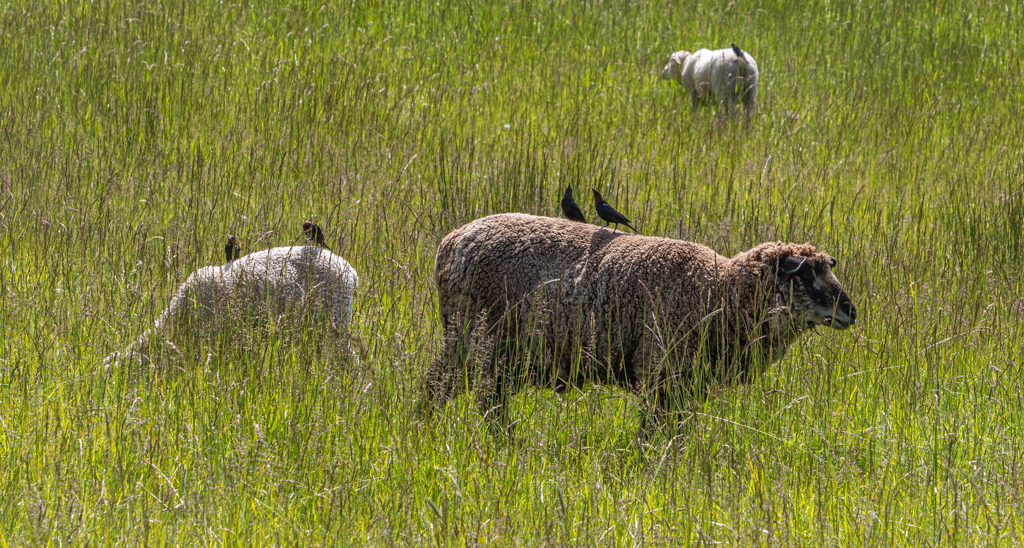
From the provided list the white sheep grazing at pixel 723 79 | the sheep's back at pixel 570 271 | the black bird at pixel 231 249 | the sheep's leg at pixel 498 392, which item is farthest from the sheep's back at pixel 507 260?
the white sheep grazing at pixel 723 79

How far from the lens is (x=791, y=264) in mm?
4523

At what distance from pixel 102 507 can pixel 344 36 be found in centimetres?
880

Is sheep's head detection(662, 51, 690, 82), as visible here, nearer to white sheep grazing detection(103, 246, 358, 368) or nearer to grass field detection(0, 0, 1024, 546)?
grass field detection(0, 0, 1024, 546)

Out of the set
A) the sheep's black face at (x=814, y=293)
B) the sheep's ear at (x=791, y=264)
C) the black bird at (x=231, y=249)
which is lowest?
the black bird at (x=231, y=249)

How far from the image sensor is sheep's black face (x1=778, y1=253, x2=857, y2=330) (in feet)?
14.8

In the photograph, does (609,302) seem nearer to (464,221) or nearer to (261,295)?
(261,295)

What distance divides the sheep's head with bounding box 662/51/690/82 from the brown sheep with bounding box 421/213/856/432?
6914 millimetres

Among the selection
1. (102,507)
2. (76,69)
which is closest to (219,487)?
(102,507)

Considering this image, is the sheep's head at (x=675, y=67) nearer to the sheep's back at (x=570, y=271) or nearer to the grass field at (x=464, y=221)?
the grass field at (x=464, y=221)

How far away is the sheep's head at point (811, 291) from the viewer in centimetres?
451

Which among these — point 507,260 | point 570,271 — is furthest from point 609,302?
point 507,260

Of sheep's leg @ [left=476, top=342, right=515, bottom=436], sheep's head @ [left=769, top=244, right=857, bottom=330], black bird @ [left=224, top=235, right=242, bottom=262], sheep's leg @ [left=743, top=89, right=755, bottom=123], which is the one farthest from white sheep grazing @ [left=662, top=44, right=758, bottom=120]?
sheep's leg @ [left=476, top=342, right=515, bottom=436]

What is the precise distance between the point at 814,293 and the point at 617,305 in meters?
0.98

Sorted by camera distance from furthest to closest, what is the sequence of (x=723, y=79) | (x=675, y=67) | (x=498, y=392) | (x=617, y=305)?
(x=675, y=67)
(x=723, y=79)
(x=498, y=392)
(x=617, y=305)
